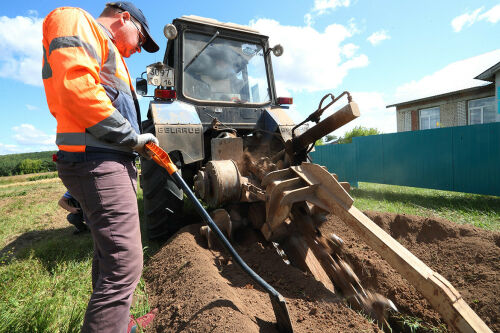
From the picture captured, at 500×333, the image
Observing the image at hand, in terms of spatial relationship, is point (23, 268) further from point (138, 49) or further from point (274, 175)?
point (274, 175)

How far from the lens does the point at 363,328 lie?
1.69 metres

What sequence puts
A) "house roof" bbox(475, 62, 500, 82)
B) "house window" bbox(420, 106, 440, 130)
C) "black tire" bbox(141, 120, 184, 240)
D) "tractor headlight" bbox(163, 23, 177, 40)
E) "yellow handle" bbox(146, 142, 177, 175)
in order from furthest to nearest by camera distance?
1. "house window" bbox(420, 106, 440, 130)
2. "house roof" bbox(475, 62, 500, 82)
3. "tractor headlight" bbox(163, 23, 177, 40)
4. "black tire" bbox(141, 120, 184, 240)
5. "yellow handle" bbox(146, 142, 177, 175)

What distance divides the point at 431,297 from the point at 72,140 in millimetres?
2009

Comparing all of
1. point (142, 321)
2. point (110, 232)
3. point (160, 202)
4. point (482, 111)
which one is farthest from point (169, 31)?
point (482, 111)

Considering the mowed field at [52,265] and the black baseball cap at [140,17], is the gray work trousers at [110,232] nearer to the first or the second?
the mowed field at [52,265]

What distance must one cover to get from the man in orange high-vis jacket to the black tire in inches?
56.4

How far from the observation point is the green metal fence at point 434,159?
5.91 m

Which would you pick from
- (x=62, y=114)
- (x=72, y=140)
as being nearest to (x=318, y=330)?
(x=72, y=140)

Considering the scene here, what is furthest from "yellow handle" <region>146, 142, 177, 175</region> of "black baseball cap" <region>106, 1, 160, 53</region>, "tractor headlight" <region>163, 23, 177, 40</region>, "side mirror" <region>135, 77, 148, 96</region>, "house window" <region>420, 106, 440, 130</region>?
"house window" <region>420, 106, 440, 130</region>

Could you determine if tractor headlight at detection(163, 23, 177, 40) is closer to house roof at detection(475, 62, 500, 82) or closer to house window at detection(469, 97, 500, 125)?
house roof at detection(475, 62, 500, 82)

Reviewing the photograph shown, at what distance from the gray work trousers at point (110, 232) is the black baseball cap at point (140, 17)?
94cm

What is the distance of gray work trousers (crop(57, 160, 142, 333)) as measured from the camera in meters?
1.36

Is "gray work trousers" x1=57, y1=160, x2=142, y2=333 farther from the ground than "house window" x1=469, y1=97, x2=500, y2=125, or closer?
closer

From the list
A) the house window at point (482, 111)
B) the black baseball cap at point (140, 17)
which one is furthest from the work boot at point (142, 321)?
the house window at point (482, 111)
